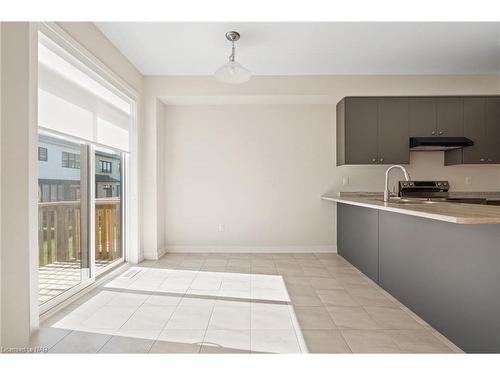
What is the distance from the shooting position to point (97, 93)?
3.18m

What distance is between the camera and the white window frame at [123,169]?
2.38 meters

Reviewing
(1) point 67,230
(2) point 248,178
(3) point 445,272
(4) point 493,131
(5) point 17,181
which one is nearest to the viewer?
(5) point 17,181

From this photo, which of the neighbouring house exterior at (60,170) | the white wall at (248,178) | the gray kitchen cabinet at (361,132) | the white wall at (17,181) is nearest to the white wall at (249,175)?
the white wall at (248,178)

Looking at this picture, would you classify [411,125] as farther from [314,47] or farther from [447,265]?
[447,265]

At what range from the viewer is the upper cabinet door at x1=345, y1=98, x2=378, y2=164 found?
432 cm

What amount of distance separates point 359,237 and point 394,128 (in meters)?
1.75

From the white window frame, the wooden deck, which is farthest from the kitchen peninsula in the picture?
the wooden deck

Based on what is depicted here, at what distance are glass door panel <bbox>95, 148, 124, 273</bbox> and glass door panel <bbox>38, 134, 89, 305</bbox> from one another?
35 cm

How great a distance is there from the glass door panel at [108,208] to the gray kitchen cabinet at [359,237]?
3.06 metres

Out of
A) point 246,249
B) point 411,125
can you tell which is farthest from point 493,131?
point 246,249

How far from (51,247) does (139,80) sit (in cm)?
257

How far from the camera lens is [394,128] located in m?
4.31

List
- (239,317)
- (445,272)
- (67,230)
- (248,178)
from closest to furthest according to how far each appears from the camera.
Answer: (445,272) → (239,317) → (67,230) → (248,178)

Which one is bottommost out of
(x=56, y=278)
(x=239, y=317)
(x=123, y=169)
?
(x=239, y=317)
